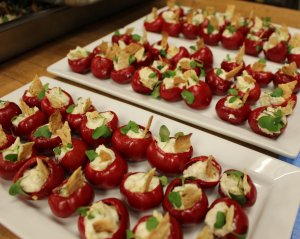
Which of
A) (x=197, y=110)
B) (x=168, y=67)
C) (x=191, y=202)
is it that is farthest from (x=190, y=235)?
(x=168, y=67)

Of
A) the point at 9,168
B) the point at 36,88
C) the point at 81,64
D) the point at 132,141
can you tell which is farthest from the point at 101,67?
the point at 9,168

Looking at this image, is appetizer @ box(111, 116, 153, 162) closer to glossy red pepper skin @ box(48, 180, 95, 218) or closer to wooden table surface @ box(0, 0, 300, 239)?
glossy red pepper skin @ box(48, 180, 95, 218)

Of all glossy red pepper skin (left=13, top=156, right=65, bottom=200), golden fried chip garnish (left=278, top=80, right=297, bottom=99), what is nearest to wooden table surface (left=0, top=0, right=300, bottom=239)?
golden fried chip garnish (left=278, top=80, right=297, bottom=99)

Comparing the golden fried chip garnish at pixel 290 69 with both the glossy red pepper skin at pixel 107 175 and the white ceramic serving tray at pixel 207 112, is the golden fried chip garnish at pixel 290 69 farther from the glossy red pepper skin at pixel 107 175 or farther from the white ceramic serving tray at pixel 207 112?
the glossy red pepper skin at pixel 107 175

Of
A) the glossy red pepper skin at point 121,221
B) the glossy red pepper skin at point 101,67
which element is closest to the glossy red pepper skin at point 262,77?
the glossy red pepper skin at point 101,67

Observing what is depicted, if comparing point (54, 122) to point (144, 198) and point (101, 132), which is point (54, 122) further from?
point (144, 198)

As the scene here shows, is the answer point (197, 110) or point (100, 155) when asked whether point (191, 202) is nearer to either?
point (100, 155)
